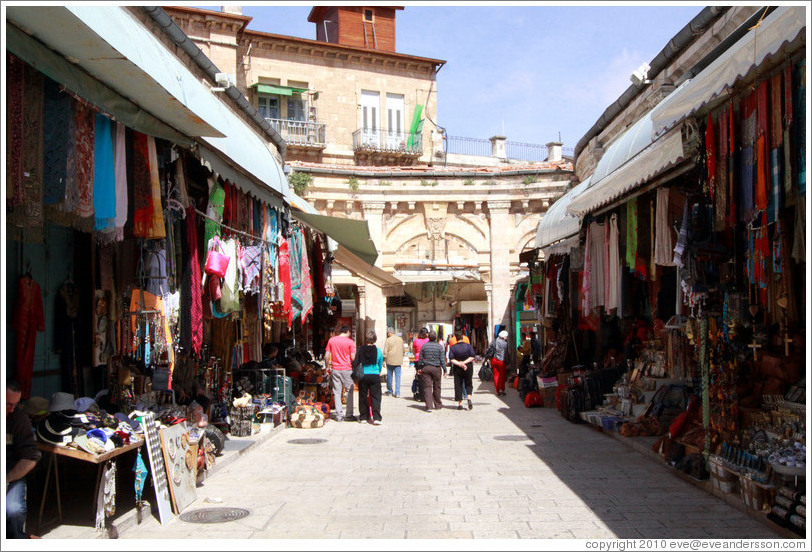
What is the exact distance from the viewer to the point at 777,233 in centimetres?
569

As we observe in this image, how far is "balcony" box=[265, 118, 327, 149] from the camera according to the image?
2777 cm

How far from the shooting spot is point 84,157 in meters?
5.37

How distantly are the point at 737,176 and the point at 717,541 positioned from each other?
9.42ft

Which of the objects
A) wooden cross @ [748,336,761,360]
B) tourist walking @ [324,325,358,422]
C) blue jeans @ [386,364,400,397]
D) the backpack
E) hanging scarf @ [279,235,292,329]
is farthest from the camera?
the backpack

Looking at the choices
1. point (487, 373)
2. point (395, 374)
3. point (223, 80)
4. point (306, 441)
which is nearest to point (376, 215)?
point (487, 373)

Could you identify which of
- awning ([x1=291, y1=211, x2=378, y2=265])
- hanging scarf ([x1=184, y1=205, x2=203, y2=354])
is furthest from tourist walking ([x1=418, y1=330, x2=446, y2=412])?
hanging scarf ([x1=184, y1=205, x2=203, y2=354])

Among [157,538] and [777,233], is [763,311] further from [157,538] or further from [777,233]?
[157,538]

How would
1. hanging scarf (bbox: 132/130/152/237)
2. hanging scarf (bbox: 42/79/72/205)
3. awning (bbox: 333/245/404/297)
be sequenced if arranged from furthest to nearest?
1. awning (bbox: 333/245/404/297)
2. hanging scarf (bbox: 132/130/152/237)
3. hanging scarf (bbox: 42/79/72/205)

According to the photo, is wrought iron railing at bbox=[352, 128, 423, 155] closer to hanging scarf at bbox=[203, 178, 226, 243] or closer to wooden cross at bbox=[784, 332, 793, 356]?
hanging scarf at bbox=[203, 178, 226, 243]

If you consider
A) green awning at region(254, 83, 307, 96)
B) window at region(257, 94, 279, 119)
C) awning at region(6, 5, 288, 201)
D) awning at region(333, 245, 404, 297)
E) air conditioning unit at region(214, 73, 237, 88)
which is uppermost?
green awning at region(254, 83, 307, 96)

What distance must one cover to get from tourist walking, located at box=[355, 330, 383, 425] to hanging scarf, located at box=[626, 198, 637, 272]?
4935 mm

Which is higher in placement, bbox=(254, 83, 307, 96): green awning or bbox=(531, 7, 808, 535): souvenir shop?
bbox=(254, 83, 307, 96): green awning

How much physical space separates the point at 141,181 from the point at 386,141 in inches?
952

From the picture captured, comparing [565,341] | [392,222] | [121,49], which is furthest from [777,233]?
[392,222]
